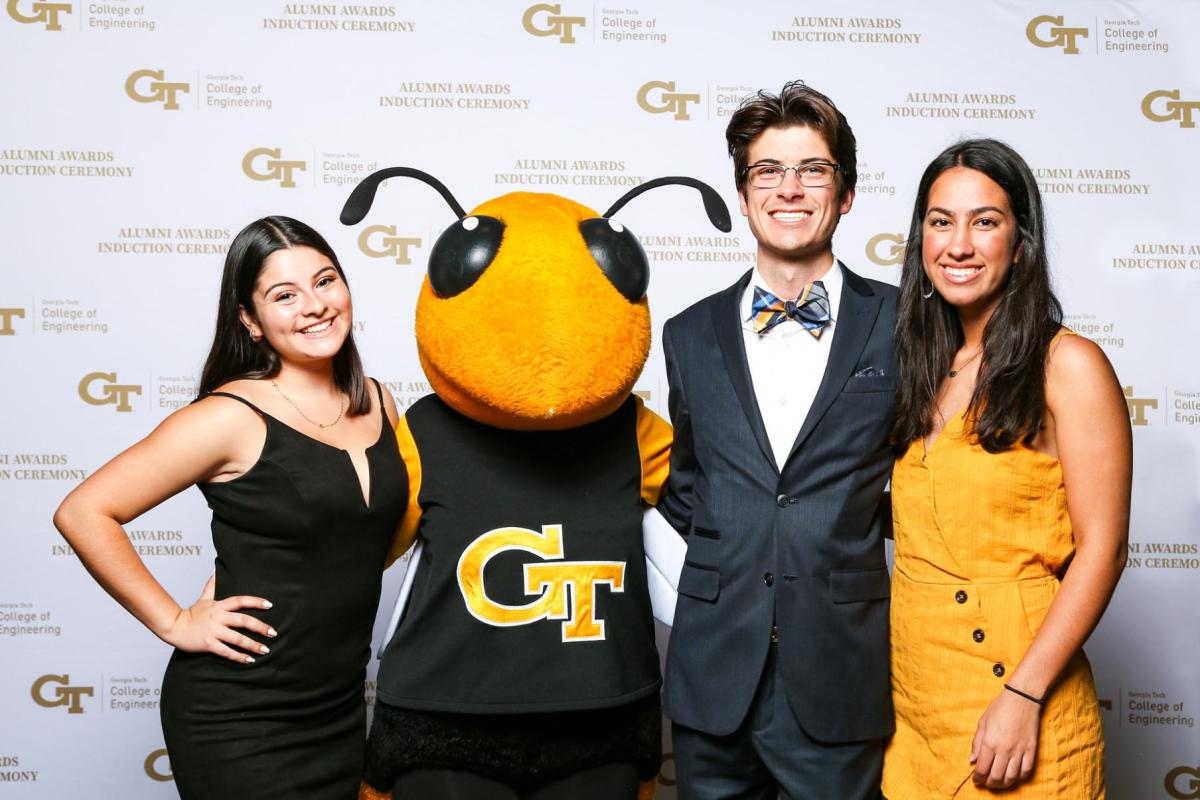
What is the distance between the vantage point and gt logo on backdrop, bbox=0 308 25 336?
10.5ft

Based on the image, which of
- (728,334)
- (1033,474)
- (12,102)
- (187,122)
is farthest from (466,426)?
(12,102)

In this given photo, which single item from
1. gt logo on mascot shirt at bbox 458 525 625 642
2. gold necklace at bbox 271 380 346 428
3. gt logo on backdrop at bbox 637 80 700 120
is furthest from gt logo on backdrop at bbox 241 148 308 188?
gt logo on mascot shirt at bbox 458 525 625 642

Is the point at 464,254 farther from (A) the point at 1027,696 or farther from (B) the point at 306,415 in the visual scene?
(A) the point at 1027,696

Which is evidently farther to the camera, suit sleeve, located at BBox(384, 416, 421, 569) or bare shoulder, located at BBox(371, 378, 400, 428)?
bare shoulder, located at BBox(371, 378, 400, 428)

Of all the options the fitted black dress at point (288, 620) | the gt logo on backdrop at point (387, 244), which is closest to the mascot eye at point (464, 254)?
the fitted black dress at point (288, 620)

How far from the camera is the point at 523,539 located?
1.87 m

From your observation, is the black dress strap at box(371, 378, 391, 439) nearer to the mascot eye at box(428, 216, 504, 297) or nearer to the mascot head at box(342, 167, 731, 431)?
the mascot head at box(342, 167, 731, 431)

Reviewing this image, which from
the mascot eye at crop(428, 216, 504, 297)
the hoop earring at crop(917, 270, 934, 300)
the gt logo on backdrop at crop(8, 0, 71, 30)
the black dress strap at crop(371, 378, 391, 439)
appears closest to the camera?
the mascot eye at crop(428, 216, 504, 297)

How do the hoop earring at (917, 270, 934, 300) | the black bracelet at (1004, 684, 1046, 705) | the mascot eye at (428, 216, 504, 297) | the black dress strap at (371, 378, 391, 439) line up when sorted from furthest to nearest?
the black dress strap at (371, 378, 391, 439), the hoop earring at (917, 270, 934, 300), the mascot eye at (428, 216, 504, 297), the black bracelet at (1004, 684, 1046, 705)

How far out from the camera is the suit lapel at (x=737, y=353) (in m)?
1.84

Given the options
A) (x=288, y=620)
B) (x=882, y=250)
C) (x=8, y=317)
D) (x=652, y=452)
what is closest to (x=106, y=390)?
(x=8, y=317)

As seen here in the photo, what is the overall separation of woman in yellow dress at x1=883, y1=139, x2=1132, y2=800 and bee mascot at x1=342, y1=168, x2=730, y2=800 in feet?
1.57

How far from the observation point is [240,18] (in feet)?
10.5

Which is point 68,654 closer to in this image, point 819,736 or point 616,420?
point 616,420
